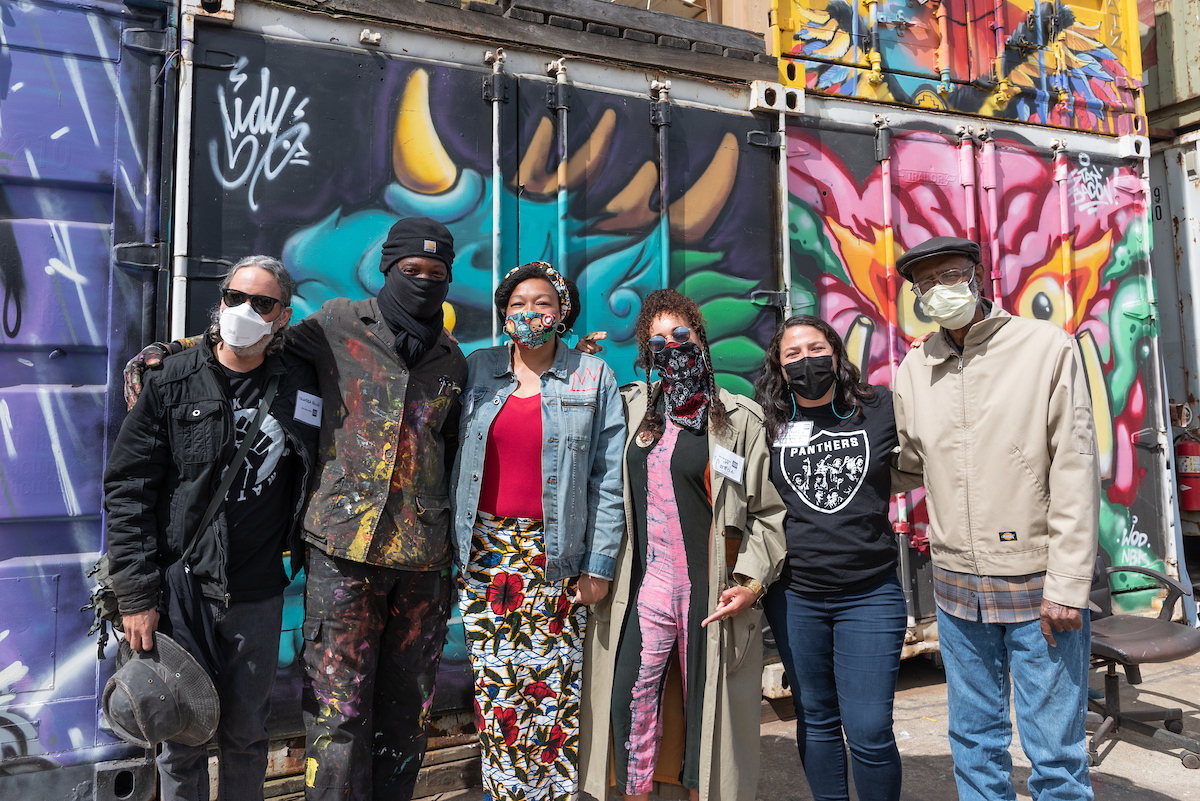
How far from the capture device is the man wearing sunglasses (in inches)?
85.7

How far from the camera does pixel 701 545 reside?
99.0 inches

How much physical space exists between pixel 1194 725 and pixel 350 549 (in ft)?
15.5

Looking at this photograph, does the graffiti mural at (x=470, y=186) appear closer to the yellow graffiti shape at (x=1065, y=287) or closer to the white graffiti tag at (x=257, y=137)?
the white graffiti tag at (x=257, y=137)

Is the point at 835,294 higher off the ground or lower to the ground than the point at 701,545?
higher

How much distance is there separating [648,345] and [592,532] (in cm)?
71

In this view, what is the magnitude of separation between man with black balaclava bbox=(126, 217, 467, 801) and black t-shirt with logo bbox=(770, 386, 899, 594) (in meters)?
1.22

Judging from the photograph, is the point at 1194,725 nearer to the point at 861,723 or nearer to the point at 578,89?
the point at 861,723

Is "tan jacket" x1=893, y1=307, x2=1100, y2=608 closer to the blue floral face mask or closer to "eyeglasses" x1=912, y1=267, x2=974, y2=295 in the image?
"eyeglasses" x1=912, y1=267, x2=974, y2=295

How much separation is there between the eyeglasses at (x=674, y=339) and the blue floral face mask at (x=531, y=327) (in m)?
0.38

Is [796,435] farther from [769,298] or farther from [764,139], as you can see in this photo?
[764,139]

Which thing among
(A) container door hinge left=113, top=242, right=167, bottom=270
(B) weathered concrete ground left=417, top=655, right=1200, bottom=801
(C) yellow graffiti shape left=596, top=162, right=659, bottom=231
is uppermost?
(C) yellow graffiti shape left=596, top=162, right=659, bottom=231

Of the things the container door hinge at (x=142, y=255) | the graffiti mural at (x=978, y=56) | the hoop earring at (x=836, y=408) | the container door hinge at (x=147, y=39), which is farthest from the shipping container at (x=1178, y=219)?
the container door hinge at (x=147, y=39)

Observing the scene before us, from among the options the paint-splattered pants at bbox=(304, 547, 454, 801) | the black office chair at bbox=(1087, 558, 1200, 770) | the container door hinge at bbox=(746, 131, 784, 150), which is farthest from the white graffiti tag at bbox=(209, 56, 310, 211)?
the black office chair at bbox=(1087, 558, 1200, 770)

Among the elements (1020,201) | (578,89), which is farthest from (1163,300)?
(578,89)
